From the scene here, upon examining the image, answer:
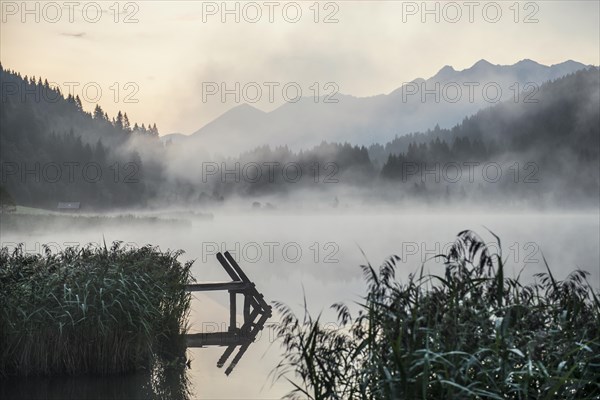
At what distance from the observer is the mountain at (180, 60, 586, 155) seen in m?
86.9

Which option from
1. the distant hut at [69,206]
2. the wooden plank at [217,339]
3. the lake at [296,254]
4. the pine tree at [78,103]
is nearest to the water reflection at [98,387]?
the lake at [296,254]

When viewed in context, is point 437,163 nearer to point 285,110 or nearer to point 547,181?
point 547,181

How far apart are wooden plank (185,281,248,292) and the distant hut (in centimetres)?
4323

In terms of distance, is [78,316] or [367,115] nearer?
[78,316]

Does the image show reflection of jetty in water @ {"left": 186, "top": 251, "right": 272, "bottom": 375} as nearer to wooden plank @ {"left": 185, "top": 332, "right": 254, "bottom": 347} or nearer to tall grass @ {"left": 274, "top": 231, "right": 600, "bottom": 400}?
wooden plank @ {"left": 185, "top": 332, "right": 254, "bottom": 347}

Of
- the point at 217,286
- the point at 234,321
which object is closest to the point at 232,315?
the point at 234,321

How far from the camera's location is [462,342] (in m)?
5.64

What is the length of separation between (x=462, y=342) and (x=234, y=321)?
9958 millimetres

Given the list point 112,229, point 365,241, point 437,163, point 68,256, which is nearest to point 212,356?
point 68,256

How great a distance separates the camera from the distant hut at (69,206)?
5650 centimetres

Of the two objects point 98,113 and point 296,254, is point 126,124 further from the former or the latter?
point 296,254

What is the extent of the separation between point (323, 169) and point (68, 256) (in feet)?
300

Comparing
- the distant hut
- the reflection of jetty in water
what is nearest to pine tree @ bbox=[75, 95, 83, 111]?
the distant hut

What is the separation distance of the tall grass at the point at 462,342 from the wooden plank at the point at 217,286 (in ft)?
22.2
